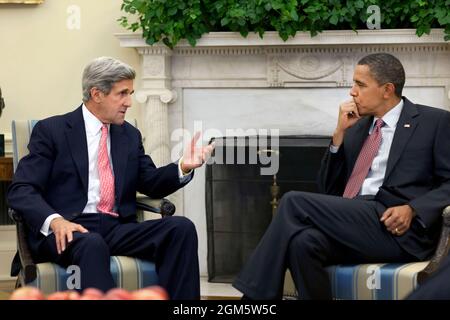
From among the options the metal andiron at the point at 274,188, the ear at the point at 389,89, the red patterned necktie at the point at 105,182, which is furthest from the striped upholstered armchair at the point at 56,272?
the metal andiron at the point at 274,188

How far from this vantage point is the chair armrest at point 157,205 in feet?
12.5

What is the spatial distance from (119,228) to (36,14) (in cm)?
216

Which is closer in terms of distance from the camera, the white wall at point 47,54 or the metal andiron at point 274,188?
the metal andiron at point 274,188

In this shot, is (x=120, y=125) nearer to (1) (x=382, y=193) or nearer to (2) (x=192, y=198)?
(1) (x=382, y=193)

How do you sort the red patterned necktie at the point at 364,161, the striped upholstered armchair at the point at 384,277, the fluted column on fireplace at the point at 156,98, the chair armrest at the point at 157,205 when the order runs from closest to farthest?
the striped upholstered armchair at the point at 384,277 → the red patterned necktie at the point at 364,161 → the chair armrest at the point at 157,205 → the fluted column on fireplace at the point at 156,98

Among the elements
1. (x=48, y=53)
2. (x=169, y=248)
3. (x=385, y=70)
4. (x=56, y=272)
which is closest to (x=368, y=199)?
(x=385, y=70)

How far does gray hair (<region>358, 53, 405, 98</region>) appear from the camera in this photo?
3732mm

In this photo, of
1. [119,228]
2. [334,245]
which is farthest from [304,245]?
[119,228]

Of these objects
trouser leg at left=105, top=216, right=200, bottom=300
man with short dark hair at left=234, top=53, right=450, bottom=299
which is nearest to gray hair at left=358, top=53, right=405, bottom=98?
man with short dark hair at left=234, top=53, right=450, bottom=299

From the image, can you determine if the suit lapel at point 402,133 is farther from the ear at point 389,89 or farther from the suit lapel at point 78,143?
the suit lapel at point 78,143

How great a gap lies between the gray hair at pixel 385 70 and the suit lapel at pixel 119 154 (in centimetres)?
103

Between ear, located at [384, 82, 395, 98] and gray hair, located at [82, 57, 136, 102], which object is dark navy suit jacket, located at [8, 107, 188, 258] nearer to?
gray hair, located at [82, 57, 136, 102]

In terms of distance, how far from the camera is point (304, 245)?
3.37m

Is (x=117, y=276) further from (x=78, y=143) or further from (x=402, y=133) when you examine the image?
(x=402, y=133)
